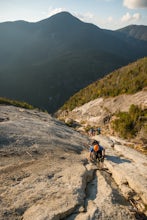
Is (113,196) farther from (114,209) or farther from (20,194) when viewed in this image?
(20,194)

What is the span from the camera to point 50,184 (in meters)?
11.2

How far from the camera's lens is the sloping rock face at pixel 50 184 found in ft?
31.0

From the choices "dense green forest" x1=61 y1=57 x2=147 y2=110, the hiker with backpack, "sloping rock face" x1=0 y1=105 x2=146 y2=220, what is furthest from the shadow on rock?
"dense green forest" x1=61 y1=57 x2=147 y2=110

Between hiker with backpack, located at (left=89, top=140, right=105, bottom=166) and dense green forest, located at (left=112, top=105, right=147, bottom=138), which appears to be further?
dense green forest, located at (left=112, top=105, right=147, bottom=138)

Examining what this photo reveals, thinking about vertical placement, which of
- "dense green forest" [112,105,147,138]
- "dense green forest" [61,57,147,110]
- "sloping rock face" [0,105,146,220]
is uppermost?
"dense green forest" [61,57,147,110]

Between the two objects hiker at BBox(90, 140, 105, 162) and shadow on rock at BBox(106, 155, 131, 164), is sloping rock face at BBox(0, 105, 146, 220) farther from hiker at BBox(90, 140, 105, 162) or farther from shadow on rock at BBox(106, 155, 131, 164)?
hiker at BBox(90, 140, 105, 162)

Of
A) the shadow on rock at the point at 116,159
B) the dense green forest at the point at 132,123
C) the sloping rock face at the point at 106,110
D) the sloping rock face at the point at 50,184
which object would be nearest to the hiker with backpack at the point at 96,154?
the sloping rock face at the point at 50,184

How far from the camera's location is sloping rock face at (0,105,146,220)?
9461 mm

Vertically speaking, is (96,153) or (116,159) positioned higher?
(96,153)

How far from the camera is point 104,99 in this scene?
35.7 meters

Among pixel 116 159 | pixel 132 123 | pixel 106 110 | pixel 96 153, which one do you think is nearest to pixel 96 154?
pixel 96 153

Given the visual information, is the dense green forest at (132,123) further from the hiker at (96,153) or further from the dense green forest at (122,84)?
the hiker at (96,153)

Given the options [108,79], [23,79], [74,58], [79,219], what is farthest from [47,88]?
[79,219]

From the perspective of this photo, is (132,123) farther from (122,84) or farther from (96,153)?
(96,153)
